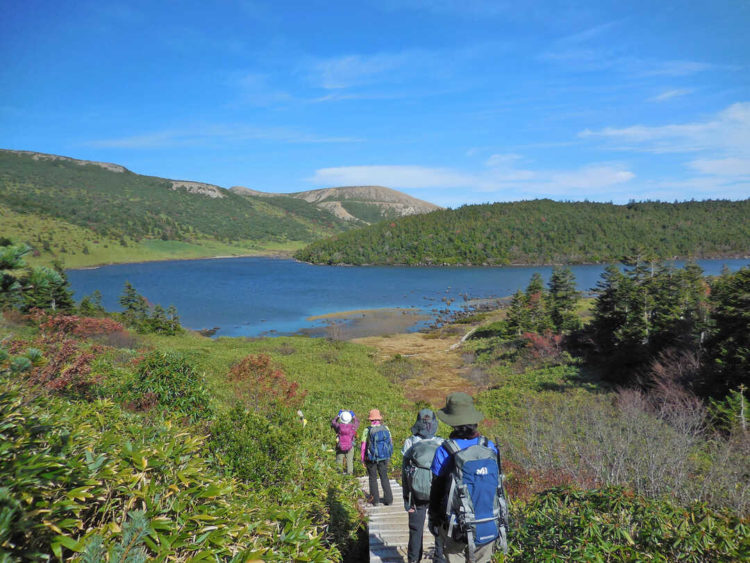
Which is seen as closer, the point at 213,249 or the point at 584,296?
the point at 584,296

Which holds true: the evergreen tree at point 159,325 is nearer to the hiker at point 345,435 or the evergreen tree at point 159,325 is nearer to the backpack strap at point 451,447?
the hiker at point 345,435

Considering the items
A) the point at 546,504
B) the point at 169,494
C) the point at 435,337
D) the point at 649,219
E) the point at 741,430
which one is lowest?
the point at 435,337

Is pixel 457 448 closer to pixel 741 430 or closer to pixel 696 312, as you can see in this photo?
pixel 741 430

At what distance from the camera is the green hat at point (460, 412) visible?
3889mm

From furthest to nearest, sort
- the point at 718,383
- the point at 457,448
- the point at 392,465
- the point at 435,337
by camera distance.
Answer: the point at 435,337, the point at 718,383, the point at 392,465, the point at 457,448

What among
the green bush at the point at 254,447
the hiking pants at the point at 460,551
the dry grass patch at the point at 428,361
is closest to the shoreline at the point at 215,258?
the dry grass patch at the point at 428,361

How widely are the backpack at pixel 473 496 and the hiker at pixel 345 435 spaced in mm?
4111

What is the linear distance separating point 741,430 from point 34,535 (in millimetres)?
17333

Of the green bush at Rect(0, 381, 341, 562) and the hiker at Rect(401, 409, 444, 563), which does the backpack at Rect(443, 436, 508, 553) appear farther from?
the green bush at Rect(0, 381, 341, 562)

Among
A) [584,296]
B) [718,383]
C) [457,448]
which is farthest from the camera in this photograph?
[584,296]

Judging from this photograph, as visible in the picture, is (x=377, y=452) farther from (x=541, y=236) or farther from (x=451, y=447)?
(x=541, y=236)

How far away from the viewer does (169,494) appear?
2609 millimetres

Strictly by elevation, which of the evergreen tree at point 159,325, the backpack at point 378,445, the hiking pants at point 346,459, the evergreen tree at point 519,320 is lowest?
the evergreen tree at point 159,325

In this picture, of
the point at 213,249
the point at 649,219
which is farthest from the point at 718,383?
the point at 649,219
